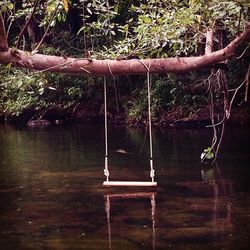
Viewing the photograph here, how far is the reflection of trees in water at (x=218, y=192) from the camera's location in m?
6.09

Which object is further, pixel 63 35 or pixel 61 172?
pixel 63 35

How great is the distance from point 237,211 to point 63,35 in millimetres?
12273

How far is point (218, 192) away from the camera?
762cm

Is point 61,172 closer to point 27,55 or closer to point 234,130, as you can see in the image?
point 27,55

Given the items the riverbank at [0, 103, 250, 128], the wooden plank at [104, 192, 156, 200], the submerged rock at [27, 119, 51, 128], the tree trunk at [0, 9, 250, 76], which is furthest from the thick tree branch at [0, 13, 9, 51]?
the submerged rock at [27, 119, 51, 128]

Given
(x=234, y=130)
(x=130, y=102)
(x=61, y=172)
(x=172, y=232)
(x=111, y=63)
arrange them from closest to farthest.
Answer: (x=111, y=63) < (x=172, y=232) < (x=61, y=172) < (x=234, y=130) < (x=130, y=102)

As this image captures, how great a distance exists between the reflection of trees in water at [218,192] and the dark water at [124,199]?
0.04 feet

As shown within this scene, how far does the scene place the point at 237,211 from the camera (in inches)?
259

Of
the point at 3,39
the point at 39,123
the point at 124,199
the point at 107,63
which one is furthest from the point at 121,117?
the point at 3,39

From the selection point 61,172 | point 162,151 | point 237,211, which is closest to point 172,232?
point 237,211

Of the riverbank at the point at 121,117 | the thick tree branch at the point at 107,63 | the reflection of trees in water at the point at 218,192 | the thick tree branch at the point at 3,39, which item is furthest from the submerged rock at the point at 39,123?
the thick tree branch at the point at 3,39

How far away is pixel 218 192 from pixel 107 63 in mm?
3466

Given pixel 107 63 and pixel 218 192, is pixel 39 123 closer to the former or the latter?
pixel 218 192

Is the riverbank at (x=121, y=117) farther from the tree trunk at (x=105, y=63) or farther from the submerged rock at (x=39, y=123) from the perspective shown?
the tree trunk at (x=105, y=63)
